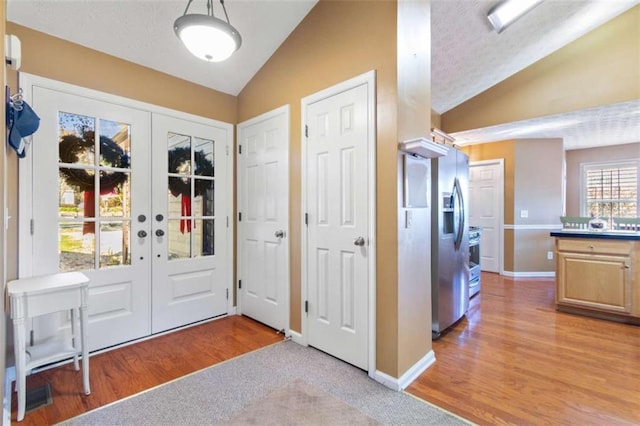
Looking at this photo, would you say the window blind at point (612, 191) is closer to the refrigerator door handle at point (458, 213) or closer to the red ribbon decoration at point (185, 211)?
the refrigerator door handle at point (458, 213)

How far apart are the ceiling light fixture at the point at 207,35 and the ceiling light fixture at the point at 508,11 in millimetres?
2422

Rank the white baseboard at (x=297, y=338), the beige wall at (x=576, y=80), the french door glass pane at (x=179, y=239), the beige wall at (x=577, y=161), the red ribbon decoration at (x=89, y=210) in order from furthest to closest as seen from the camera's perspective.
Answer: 1. the beige wall at (x=577, y=161)
2. the beige wall at (x=576, y=80)
3. the french door glass pane at (x=179, y=239)
4. the white baseboard at (x=297, y=338)
5. the red ribbon decoration at (x=89, y=210)

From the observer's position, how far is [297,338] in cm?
261

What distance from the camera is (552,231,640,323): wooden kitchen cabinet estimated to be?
3.03 meters

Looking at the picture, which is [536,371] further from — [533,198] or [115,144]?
[533,198]

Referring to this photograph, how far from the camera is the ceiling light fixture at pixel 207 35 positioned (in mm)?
1639

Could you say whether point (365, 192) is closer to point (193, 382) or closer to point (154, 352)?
point (193, 382)

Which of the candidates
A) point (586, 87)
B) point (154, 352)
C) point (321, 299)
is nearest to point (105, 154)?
point (154, 352)

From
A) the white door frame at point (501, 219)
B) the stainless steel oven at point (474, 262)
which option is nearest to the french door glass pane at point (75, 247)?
the stainless steel oven at point (474, 262)

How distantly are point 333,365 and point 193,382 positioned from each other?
3.21 feet

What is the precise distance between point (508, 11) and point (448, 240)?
85.9 inches

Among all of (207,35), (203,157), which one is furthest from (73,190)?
(207,35)

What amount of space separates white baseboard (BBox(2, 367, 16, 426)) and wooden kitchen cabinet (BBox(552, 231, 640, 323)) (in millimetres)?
4743

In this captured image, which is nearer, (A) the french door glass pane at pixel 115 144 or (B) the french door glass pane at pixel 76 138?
(B) the french door glass pane at pixel 76 138
